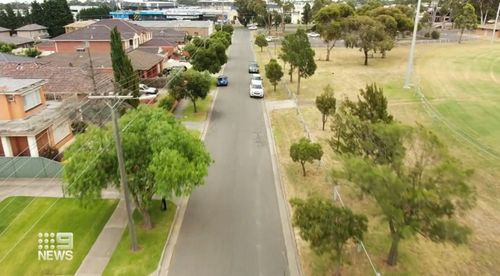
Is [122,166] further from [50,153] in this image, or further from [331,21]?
[331,21]

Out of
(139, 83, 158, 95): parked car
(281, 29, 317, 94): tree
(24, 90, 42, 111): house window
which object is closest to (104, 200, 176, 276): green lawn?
(24, 90, 42, 111): house window

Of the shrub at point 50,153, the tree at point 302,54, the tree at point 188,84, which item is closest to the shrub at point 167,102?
the tree at point 188,84

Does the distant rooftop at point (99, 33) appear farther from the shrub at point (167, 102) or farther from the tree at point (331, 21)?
the tree at point (331, 21)

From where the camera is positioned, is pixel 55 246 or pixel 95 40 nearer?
pixel 55 246

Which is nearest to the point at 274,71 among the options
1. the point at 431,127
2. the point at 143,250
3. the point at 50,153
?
the point at 431,127

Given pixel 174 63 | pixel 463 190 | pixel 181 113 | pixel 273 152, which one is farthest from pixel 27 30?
pixel 463 190

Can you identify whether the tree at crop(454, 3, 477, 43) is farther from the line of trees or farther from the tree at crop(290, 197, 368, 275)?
the tree at crop(290, 197, 368, 275)

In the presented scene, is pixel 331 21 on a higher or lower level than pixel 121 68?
higher
